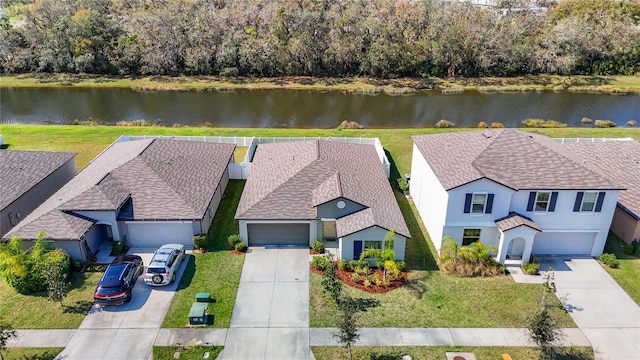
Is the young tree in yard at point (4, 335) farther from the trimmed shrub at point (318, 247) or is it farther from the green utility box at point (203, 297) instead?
the trimmed shrub at point (318, 247)

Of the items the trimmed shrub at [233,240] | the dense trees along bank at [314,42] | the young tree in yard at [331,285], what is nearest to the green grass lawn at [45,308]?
the trimmed shrub at [233,240]

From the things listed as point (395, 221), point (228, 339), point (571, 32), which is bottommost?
point (228, 339)

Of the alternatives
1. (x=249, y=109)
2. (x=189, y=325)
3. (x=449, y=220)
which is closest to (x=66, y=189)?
(x=189, y=325)

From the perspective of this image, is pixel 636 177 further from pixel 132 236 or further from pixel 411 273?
pixel 132 236

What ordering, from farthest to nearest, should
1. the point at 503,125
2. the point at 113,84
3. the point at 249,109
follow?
the point at 113,84, the point at 249,109, the point at 503,125

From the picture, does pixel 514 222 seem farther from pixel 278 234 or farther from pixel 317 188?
pixel 278 234
